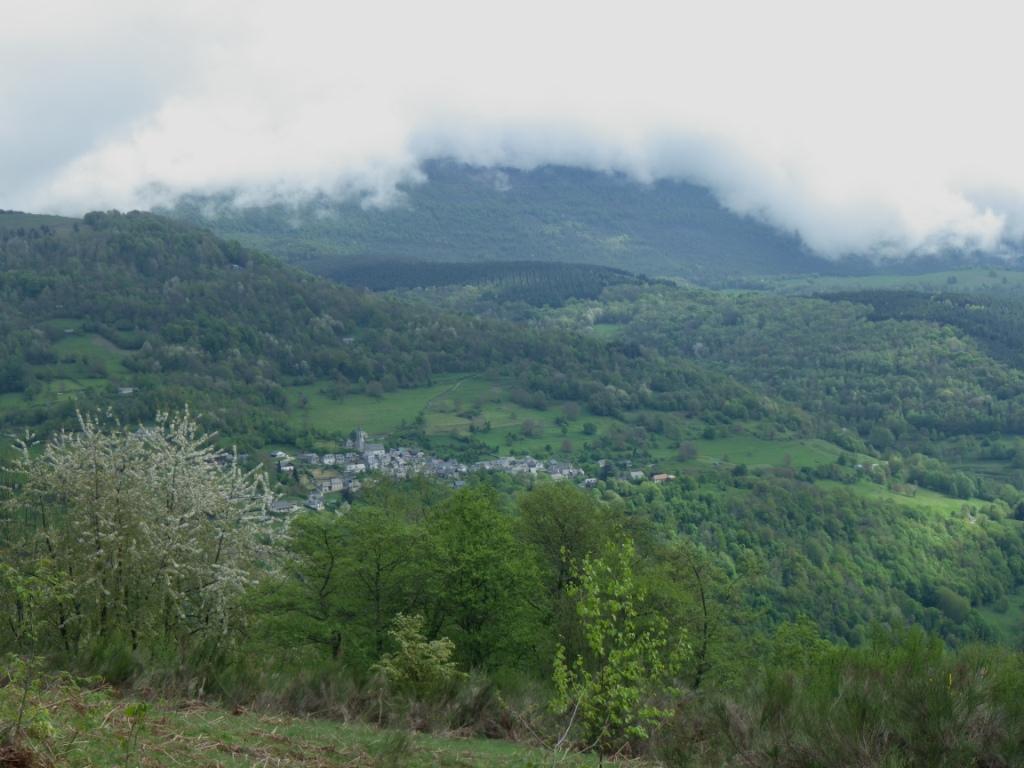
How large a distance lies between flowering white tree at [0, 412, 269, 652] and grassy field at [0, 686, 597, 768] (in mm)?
7798

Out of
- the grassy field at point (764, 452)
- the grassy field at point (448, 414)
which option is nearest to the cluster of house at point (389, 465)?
the grassy field at point (448, 414)

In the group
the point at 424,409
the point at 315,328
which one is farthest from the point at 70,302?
the point at 424,409

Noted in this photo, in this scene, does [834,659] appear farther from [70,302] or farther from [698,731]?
[70,302]

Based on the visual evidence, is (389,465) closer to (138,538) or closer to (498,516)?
(498,516)

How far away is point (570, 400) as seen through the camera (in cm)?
13650

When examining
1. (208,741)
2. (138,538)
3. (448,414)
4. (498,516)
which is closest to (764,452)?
(448,414)

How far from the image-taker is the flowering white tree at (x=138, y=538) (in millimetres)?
20578

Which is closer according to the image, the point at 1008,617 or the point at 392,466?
the point at 1008,617

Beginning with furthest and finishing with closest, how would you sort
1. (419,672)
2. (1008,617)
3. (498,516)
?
1. (1008,617)
2. (498,516)
3. (419,672)

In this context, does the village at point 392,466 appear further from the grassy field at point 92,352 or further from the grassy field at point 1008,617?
the grassy field at point 92,352

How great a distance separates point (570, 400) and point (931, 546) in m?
62.5

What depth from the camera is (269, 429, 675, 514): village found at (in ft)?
285

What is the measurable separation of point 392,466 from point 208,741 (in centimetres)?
8173

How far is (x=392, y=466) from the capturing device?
91.2m
